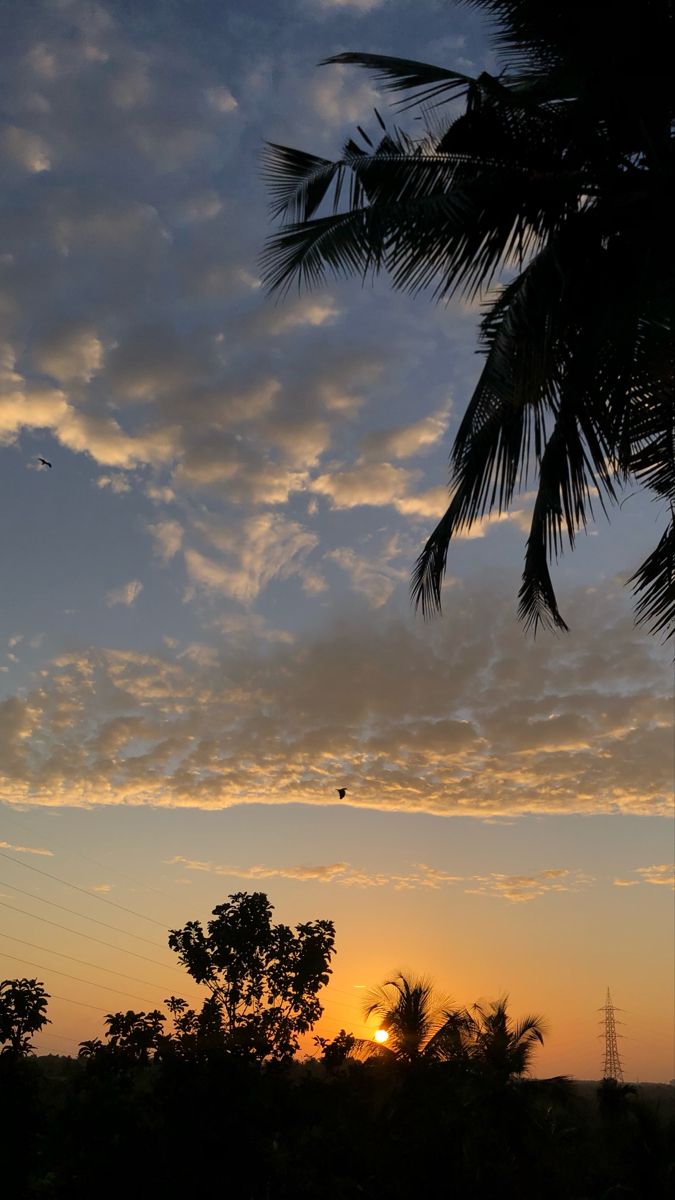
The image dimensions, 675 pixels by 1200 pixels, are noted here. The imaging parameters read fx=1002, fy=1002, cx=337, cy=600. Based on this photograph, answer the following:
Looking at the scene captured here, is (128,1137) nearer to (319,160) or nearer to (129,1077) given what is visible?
(129,1077)

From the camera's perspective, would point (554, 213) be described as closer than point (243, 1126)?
Yes

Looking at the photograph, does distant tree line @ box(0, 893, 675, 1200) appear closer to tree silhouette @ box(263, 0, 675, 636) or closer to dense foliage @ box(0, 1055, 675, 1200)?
dense foliage @ box(0, 1055, 675, 1200)

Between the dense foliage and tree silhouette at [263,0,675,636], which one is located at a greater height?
tree silhouette at [263,0,675,636]

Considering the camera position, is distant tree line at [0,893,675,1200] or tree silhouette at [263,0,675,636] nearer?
tree silhouette at [263,0,675,636]

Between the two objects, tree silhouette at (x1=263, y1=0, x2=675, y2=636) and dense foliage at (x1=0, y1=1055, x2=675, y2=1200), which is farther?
dense foliage at (x1=0, y1=1055, x2=675, y2=1200)

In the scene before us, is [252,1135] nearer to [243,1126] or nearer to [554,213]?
[243,1126]

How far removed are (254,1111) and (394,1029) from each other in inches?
892

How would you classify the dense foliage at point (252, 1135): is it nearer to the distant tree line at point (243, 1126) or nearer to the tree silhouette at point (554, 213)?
the distant tree line at point (243, 1126)

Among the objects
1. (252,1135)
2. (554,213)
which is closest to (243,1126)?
(252,1135)

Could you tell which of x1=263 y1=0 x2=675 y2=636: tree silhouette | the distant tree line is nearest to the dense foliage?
the distant tree line

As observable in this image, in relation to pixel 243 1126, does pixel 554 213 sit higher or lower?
higher

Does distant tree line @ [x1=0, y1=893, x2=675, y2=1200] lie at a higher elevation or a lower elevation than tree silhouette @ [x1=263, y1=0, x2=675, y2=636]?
lower

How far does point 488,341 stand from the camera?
701 cm

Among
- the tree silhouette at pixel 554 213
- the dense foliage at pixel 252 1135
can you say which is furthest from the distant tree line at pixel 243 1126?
the tree silhouette at pixel 554 213
